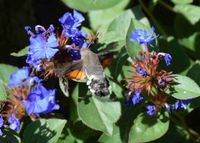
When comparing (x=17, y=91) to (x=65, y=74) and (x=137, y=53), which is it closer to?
(x=65, y=74)

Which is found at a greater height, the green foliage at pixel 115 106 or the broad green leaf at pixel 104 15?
the broad green leaf at pixel 104 15

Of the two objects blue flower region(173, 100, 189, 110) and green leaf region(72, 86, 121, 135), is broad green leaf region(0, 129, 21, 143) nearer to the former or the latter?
green leaf region(72, 86, 121, 135)

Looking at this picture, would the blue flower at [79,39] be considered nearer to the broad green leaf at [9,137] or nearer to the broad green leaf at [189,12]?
the broad green leaf at [9,137]

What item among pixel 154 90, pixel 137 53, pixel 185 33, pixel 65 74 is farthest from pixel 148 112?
pixel 185 33

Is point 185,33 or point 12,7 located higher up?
point 12,7

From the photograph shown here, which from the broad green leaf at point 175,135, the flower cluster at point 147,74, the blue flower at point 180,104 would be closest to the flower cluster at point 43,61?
the flower cluster at point 147,74

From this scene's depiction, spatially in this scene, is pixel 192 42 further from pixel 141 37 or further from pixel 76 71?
pixel 76 71

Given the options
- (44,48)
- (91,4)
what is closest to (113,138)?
(44,48)
